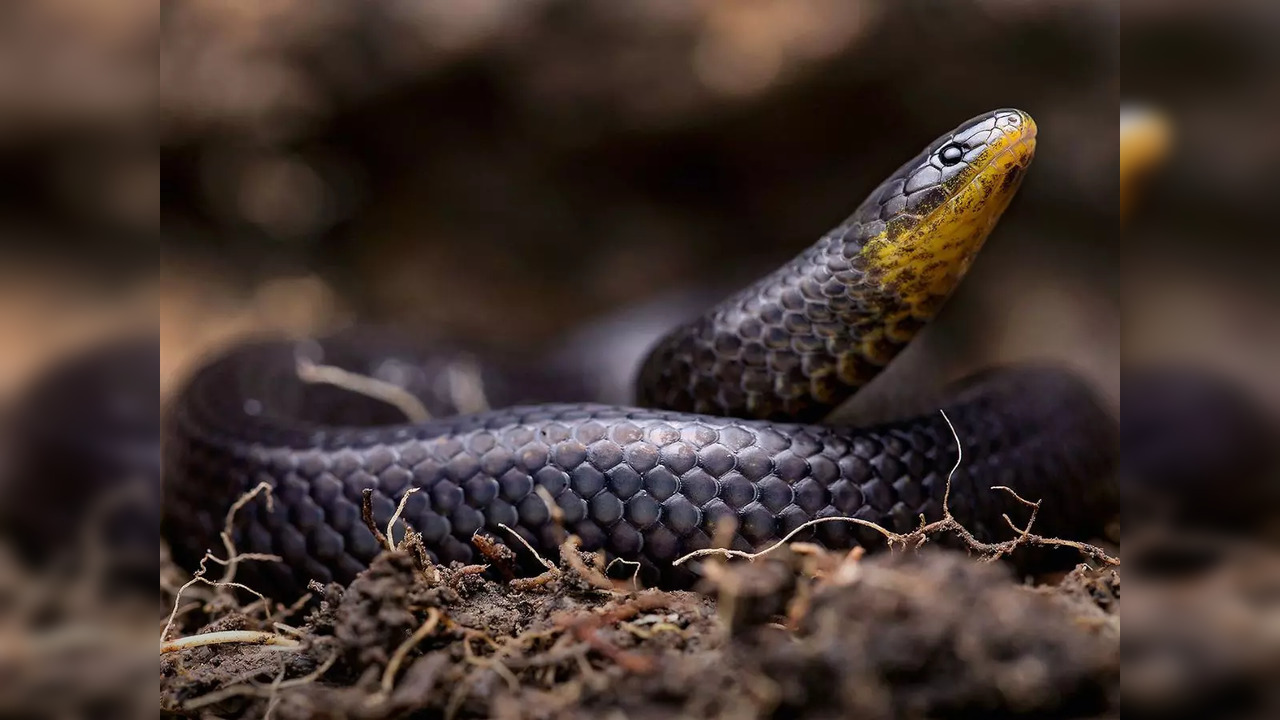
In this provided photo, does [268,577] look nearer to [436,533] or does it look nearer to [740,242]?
[436,533]

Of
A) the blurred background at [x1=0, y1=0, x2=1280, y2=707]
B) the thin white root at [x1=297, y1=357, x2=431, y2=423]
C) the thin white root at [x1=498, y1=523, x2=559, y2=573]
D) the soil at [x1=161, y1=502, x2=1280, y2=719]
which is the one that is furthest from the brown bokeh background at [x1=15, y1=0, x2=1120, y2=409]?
the soil at [x1=161, y1=502, x2=1280, y2=719]

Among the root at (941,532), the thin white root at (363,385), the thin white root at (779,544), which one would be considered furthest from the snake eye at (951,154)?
the thin white root at (363,385)

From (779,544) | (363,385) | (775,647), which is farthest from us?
(363,385)

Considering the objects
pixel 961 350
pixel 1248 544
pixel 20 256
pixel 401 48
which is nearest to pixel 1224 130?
pixel 1248 544

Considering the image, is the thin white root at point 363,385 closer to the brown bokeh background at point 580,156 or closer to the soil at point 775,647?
the brown bokeh background at point 580,156

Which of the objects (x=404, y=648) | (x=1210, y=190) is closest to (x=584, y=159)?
(x=404, y=648)

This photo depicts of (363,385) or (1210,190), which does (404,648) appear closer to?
(1210,190)
